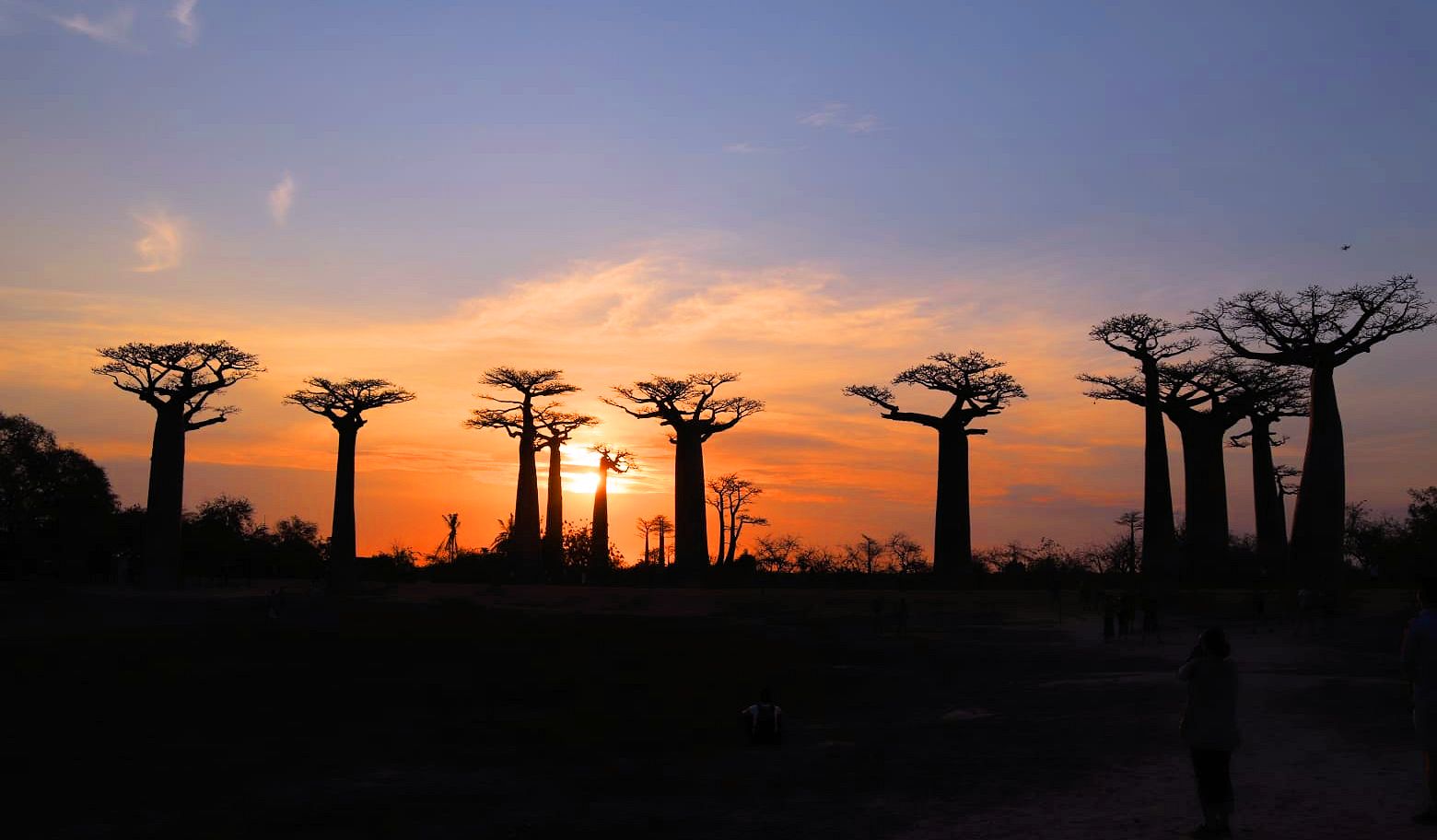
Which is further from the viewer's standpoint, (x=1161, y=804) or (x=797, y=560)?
(x=797, y=560)

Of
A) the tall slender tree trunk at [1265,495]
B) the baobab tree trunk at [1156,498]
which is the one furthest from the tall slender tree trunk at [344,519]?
the tall slender tree trunk at [1265,495]

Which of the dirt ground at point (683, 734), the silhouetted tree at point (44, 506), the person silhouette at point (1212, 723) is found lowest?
the dirt ground at point (683, 734)

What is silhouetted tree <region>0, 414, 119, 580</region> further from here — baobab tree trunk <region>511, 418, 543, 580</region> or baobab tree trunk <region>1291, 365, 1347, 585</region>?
baobab tree trunk <region>1291, 365, 1347, 585</region>

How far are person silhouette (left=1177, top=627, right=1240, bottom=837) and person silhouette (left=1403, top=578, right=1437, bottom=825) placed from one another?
1135 mm

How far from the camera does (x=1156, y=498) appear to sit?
4284 cm

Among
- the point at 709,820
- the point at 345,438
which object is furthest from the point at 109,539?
the point at 709,820

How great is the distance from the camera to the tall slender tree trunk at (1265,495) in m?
49.3

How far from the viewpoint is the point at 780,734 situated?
47.0ft

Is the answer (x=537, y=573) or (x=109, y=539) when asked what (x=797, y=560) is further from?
(x=109, y=539)

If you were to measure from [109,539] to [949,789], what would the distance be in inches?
2054

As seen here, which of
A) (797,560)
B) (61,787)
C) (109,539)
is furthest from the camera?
(797,560)

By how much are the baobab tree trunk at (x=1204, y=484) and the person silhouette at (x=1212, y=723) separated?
39.8 metres

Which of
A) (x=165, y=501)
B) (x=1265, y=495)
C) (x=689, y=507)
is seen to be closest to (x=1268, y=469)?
(x=1265, y=495)

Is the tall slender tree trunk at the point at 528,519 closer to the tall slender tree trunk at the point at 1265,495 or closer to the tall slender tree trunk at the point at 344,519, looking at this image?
the tall slender tree trunk at the point at 344,519
